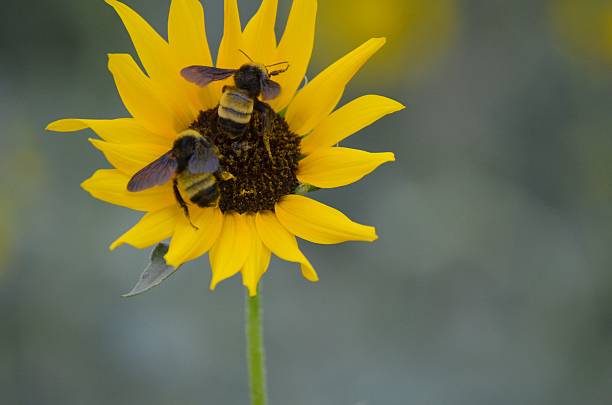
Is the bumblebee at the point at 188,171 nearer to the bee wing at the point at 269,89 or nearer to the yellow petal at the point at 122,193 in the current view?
the yellow petal at the point at 122,193

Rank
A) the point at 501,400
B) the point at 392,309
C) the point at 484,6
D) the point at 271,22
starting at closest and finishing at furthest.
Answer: the point at 271,22 < the point at 501,400 < the point at 392,309 < the point at 484,6

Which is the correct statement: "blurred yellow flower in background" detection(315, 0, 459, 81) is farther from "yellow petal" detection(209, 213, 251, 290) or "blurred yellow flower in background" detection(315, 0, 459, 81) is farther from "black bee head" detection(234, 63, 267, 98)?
"yellow petal" detection(209, 213, 251, 290)

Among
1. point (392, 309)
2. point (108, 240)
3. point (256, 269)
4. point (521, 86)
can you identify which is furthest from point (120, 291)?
point (521, 86)

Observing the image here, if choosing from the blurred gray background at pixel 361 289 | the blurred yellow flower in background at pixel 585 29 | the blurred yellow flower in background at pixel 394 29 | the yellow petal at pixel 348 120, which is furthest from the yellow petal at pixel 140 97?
the blurred yellow flower in background at pixel 585 29

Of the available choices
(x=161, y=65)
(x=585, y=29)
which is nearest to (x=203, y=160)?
(x=161, y=65)

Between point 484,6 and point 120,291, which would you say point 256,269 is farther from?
point 484,6

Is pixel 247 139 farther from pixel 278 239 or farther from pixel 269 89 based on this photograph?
pixel 278 239
